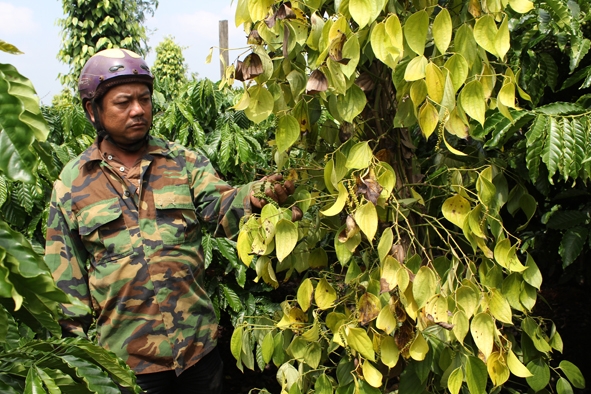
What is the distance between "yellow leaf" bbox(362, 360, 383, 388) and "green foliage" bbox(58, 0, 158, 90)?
9179 millimetres

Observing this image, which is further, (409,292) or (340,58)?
(409,292)

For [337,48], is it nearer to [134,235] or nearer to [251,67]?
[251,67]

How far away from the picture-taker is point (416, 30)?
139cm

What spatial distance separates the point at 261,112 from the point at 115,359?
727 mm

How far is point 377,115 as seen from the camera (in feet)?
5.78

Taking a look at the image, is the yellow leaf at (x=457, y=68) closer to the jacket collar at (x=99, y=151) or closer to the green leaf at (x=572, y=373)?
the green leaf at (x=572, y=373)

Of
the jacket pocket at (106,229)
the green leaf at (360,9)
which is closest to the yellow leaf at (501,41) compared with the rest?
the green leaf at (360,9)

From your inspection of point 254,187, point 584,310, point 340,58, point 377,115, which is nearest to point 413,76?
point 340,58

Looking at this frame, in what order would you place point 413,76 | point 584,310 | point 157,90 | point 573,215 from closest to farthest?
1. point 413,76
2. point 573,215
3. point 584,310
4. point 157,90

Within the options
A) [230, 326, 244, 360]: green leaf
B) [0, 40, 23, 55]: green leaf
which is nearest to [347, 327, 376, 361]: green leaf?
[230, 326, 244, 360]: green leaf

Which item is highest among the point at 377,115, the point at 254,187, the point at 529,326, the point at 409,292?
the point at 377,115

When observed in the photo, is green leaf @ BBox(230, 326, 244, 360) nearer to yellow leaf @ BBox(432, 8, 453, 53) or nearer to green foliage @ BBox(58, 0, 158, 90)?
yellow leaf @ BBox(432, 8, 453, 53)

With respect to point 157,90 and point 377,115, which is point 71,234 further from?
point 157,90

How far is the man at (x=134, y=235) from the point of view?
82.2 inches
